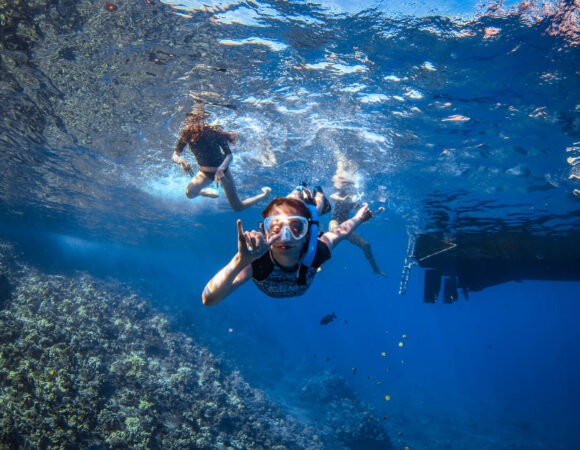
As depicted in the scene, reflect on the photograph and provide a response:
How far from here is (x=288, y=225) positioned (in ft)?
12.0

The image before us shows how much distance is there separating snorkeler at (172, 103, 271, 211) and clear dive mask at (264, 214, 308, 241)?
14.6 ft

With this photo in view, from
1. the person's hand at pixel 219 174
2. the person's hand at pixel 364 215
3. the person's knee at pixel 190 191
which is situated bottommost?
the person's hand at pixel 364 215

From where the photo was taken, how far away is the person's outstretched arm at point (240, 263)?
310 centimetres

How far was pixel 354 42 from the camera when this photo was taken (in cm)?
842

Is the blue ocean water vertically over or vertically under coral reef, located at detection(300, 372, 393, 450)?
over

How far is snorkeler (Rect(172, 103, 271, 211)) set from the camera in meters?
8.42

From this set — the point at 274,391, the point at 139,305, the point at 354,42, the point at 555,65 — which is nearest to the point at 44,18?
the point at 354,42

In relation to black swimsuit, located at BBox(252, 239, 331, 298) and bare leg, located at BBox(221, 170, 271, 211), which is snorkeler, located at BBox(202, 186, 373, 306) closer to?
black swimsuit, located at BBox(252, 239, 331, 298)

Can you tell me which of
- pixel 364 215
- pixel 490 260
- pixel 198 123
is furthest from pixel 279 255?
pixel 490 260

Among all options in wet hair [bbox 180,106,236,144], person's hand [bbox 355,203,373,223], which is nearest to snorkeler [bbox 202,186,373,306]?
person's hand [bbox 355,203,373,223]

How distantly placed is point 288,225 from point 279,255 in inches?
22.2

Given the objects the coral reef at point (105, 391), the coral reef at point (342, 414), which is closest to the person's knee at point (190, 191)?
the coral reef at point (105, 391)

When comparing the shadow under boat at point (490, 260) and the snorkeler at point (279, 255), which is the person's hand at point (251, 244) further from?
the shadow under boat at point (490, 260)

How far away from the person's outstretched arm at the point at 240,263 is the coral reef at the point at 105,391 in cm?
848
